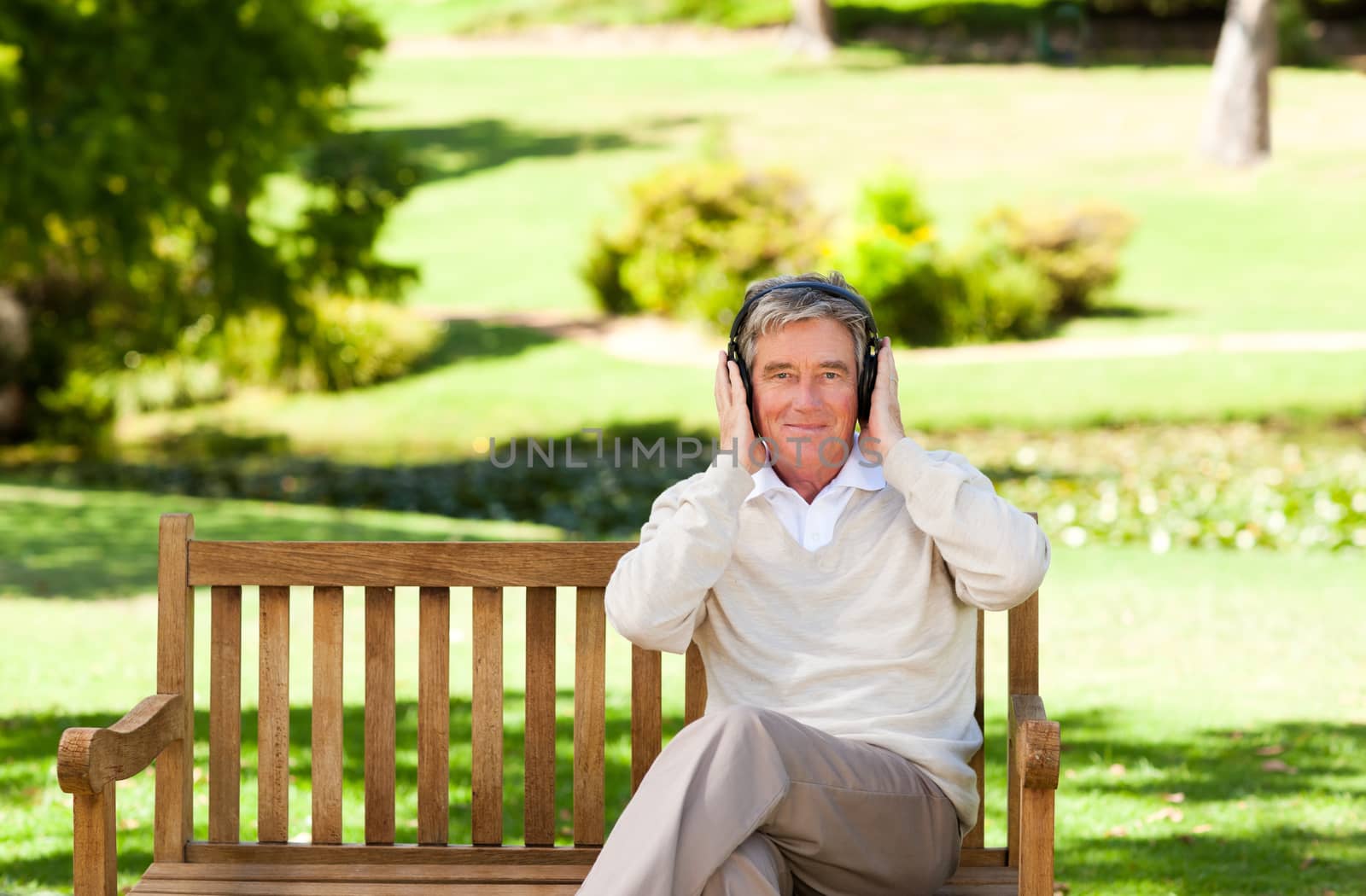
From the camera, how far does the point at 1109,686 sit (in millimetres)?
6793

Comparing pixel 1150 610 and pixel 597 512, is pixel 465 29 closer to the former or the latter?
pixel 597 512

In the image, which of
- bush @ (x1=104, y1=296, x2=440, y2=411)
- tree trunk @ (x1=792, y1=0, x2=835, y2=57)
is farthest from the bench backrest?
tree trunk @ (x1=792, y1=0, x2=835, y2=57)

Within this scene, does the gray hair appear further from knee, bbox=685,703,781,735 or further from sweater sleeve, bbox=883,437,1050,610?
knee, bbox=685,703,781,735

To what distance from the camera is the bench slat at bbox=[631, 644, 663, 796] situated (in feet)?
10.8

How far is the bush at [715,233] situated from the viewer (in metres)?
21.3

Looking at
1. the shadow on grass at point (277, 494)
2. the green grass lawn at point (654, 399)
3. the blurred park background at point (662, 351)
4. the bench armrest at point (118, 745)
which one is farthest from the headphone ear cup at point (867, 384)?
the green grass lawn at point (654, 399)

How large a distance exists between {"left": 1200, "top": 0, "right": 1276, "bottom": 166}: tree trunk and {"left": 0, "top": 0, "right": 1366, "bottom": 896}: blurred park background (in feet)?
0.36

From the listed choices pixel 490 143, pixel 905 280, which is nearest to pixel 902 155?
pixel 490 143

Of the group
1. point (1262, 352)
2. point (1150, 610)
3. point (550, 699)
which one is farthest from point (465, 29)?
point (550, 699)

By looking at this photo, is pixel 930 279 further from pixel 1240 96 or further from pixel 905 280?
pixel 1240 96

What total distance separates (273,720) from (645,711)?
0.81 m

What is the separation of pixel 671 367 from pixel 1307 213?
12.7 meters

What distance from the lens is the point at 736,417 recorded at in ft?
10.1

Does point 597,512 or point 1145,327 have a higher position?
point 1145,327
